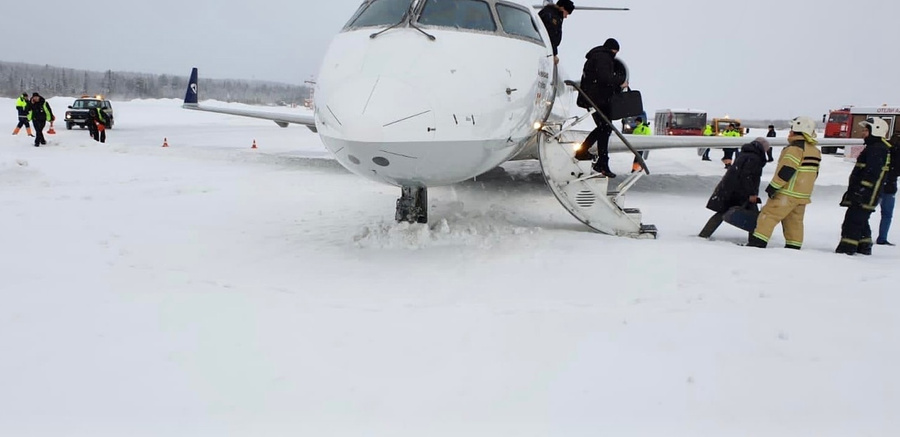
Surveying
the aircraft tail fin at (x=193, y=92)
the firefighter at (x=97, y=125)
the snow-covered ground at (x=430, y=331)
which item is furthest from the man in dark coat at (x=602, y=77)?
the firefighter at (x=97, y=125)

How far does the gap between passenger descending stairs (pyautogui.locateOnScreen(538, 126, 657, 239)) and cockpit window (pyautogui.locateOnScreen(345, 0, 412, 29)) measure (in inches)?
101

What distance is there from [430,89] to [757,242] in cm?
473

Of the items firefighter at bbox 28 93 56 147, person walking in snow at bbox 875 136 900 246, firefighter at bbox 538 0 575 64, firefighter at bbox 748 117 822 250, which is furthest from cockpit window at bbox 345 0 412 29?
firefighter at bbox 28 93 56 147

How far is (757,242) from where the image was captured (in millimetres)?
7160

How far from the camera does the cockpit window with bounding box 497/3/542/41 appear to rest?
6.34 meters

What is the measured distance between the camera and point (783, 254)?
657 centimetres

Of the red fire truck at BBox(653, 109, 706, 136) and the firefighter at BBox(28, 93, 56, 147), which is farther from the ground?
the red fire truck at BBox(653, 109, 706, 136)

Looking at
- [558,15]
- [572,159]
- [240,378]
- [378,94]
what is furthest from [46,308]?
[558,15]

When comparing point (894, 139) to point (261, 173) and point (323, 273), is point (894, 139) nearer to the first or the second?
point (323, 273)

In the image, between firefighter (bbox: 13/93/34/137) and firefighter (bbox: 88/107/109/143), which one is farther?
firefighter (bbox: 88/107/109/143)

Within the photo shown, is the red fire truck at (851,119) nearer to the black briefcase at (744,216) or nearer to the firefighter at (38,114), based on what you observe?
the black briefcase at (744,216)

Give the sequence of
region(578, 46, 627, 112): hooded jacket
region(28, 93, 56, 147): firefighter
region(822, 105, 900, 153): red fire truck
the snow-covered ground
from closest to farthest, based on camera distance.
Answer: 1. the snow-covered ground
2. region(578, 46, 627, 112): hooded jacket
3. region(28, 93, 56, 147): firefighter
4. region(822, 105, 900, 153): red fire truck

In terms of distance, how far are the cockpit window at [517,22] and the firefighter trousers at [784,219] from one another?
3544mm

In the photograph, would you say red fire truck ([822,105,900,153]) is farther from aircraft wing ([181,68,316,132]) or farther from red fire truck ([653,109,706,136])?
aircraft wing ([181,68,316,132])
